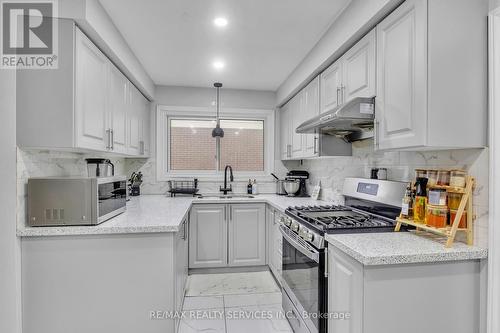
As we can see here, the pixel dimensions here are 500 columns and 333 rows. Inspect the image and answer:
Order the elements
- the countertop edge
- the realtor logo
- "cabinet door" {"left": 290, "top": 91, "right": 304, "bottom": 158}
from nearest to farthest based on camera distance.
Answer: the countertop edge < the realtor logo < "cabinet door" {"left": 290, "top": 91, "right": 304, "bottom": 158}

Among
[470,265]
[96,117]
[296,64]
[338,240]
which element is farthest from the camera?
[296,64]

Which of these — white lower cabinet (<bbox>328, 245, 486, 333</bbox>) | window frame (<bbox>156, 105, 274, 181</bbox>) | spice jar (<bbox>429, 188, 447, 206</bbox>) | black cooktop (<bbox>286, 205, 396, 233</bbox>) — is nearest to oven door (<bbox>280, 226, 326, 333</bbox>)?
black cooktop (<bbox>286, 205, 396, 233</bbox>)

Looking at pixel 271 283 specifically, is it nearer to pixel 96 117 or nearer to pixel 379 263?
pixel 379 263

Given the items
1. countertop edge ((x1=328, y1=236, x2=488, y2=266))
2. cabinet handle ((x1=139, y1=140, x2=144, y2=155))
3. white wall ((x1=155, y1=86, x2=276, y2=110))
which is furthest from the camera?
white wall ((x1=155, y1=86, x2=276, y2=110))

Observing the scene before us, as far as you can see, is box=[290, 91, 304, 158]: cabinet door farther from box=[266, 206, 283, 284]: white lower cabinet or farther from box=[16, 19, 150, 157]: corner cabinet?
box=[16, 19, 150, 157]: corner cabinet

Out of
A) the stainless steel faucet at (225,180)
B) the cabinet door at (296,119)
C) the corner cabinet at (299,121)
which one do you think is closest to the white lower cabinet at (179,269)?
the stainless steel faucet at (225,180)

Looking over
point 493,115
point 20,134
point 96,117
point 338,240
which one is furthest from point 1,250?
point 493,115

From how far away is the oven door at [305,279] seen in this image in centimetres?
166

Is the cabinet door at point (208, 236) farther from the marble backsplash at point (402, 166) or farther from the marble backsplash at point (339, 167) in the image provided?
the marble backsplash at point (402, 166)

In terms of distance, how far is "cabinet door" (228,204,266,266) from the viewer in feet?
11.0

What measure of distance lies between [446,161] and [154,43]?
7.98 ft

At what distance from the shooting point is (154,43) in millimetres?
2479

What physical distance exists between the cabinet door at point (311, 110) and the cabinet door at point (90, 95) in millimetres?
1873

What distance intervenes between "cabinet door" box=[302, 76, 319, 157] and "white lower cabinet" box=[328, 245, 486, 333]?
1519 mm
